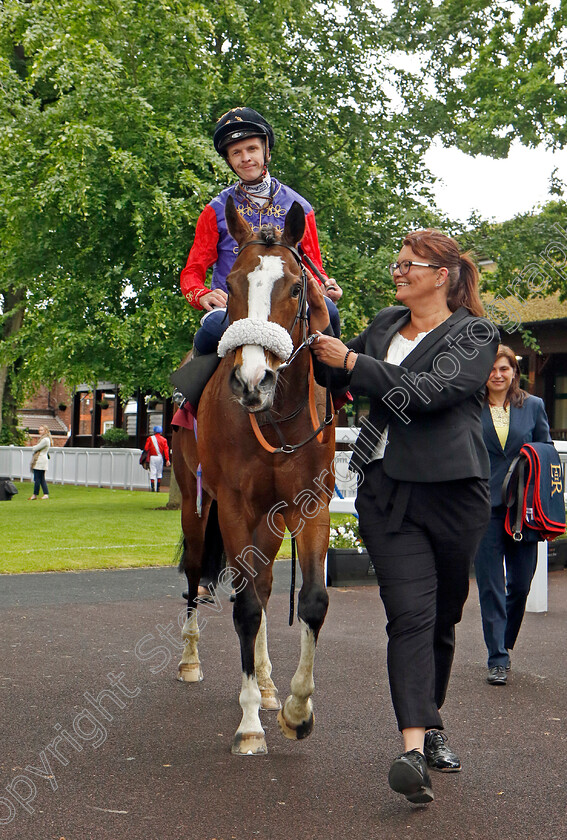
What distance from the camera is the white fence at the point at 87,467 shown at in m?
32.5

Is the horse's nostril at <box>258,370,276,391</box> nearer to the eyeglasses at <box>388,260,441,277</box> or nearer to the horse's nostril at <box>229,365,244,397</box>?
the horse's nostril at <box>229,365,244,397</box>

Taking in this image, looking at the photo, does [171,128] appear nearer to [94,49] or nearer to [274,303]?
[94,49]

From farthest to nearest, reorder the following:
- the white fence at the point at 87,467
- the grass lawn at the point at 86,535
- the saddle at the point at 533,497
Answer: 1. the white fence at the point at 87,467
2. the grass lawn at the point at 86,535
3. the saddle at the point at 533,497

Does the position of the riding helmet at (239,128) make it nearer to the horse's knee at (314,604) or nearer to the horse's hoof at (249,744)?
the horse's knee at (314,604)

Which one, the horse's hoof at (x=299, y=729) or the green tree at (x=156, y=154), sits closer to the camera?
the horse's hoof at (x=299, y=729)

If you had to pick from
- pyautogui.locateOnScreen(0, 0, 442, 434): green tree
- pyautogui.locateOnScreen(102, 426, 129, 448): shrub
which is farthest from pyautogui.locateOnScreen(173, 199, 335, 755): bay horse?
pyautogui.locateOnScreen(102, 426, 129, 448): shrub

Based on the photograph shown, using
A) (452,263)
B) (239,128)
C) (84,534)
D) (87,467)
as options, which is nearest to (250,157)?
(239,128)

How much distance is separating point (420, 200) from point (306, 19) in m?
4.66

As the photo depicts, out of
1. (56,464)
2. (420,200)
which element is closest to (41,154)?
(420,200)

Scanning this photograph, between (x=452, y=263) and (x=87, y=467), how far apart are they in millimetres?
31948

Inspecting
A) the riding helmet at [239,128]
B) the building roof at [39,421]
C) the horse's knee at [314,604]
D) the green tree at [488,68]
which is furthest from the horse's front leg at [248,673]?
the building roof at [39,421]

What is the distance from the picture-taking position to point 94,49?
662 inches

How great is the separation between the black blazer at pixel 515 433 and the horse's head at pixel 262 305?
2.83m

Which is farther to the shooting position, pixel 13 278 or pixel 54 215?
pixel 13 278
